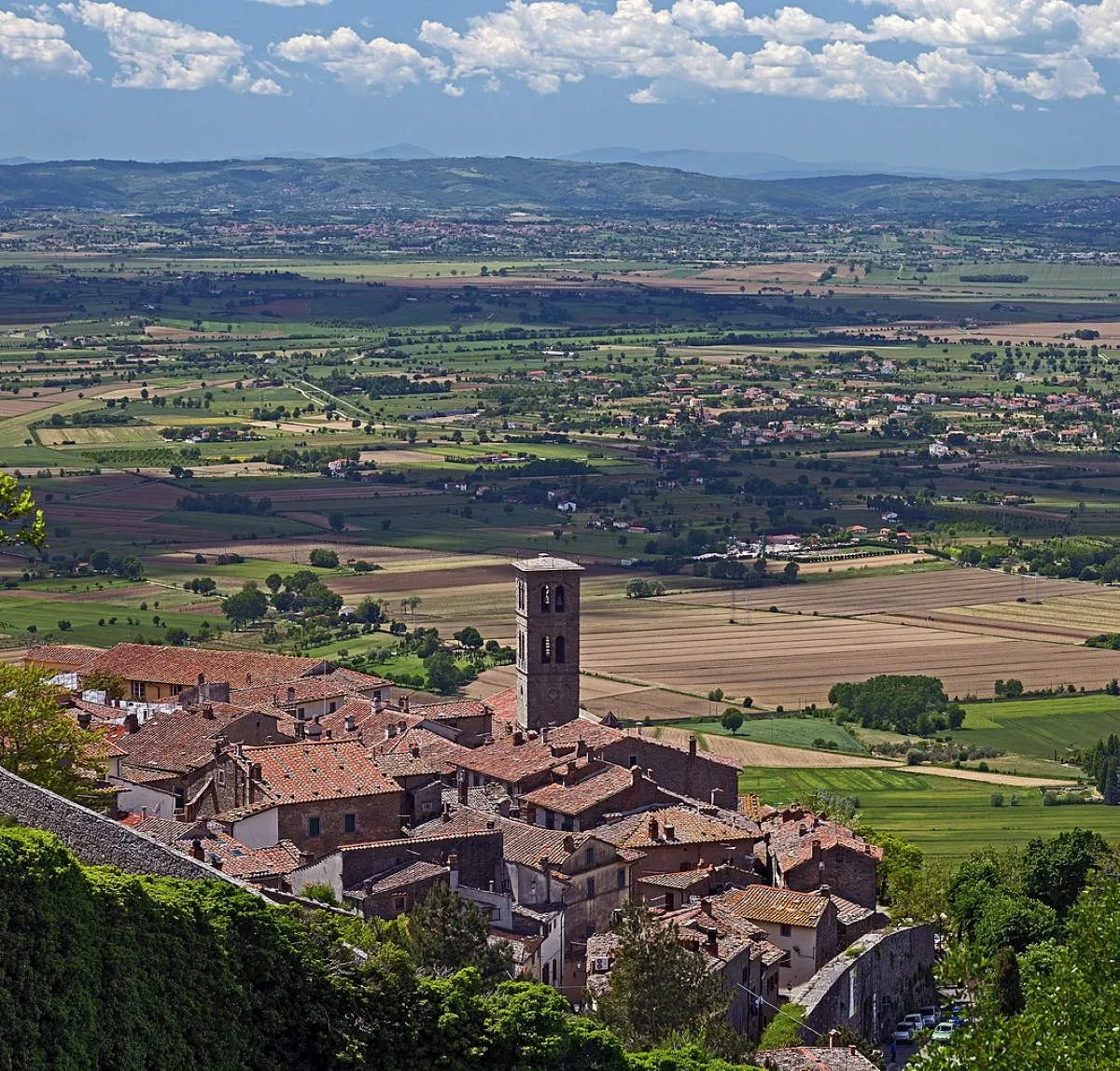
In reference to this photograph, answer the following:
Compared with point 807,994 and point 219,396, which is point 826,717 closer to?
point 807,994

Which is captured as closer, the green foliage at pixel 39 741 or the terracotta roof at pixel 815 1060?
the terracotta roof at pixel 815 1060

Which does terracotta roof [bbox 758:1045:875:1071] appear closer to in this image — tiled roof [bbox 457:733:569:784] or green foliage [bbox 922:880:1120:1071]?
green foliage [bbox 922:880:1120:1071]

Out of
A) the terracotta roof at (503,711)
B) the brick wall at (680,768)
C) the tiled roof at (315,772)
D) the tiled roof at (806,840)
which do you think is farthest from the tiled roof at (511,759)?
the tiled roof at (806,840)

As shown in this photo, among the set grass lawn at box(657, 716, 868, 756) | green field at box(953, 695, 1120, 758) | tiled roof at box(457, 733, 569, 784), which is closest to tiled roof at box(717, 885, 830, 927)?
tiled roof at box(457, 733, 569, 784)

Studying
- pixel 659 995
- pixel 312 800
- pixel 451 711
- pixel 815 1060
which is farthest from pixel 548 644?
pixel 815 1060

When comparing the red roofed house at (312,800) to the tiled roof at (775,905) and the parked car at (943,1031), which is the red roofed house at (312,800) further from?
the parked car at (943,1031)

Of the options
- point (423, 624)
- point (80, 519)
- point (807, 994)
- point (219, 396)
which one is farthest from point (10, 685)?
point (219, 396)
